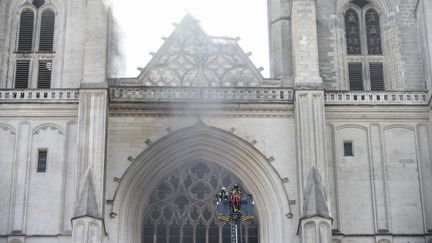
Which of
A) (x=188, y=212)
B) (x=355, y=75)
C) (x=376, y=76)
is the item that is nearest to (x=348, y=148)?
(x=355, y=75)

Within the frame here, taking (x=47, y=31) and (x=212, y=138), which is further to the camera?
(x=47, y=31)

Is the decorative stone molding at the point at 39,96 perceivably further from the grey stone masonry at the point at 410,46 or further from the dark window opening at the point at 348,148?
the grey stone masonry at the point at 410,46

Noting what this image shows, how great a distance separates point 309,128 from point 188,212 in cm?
451

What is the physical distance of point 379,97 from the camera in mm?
32844

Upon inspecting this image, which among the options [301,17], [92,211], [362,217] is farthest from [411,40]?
[92,211]

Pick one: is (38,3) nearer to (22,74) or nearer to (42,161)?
(22,74)

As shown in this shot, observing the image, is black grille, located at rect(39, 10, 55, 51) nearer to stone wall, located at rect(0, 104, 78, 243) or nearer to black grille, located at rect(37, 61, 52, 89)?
black grille, located at rect(37, 61, 52, 89)

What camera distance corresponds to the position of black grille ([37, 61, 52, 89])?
33.8 metres

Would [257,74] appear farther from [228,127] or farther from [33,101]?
[33,101]

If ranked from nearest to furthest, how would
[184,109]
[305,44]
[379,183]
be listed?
[379,183], [184,109], [305,44]

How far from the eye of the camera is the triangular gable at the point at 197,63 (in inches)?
1326

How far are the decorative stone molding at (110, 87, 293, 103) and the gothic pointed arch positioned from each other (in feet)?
3.44

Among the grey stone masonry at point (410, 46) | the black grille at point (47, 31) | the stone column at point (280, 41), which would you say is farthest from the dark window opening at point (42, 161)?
the grey stone masonry at point (410, 46)

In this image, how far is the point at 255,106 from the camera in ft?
106
